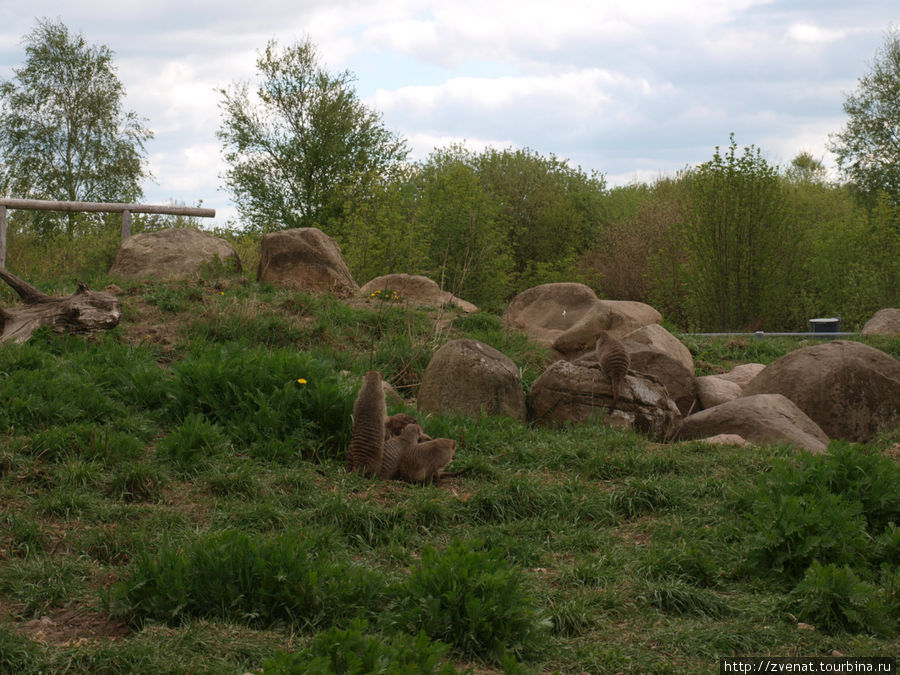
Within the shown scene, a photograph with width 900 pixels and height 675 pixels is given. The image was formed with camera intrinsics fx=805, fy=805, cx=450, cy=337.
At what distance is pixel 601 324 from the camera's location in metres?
12.3

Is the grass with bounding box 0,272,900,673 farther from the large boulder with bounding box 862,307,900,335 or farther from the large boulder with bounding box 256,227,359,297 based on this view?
the large boulder with bounding box 862,307,900,335

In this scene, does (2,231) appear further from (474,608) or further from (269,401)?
(474,608)

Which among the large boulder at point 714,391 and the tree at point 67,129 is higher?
the tree at point 67,129

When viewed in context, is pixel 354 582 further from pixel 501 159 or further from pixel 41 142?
pixel 41 142

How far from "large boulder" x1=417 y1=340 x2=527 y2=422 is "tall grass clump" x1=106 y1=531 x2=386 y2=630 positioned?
443 cm

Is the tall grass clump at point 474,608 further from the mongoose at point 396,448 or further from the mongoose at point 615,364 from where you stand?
the mongoose at point 615,364

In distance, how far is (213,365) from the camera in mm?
6883

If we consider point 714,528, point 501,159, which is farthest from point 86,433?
point 501,159

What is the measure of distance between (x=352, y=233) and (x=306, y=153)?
1124 cm

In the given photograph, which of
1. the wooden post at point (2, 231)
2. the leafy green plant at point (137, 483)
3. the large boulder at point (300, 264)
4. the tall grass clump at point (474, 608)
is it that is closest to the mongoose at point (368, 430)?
the leafy green plant at point (137, 483)

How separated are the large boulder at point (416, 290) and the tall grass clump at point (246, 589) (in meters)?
9.21

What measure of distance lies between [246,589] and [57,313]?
5965mm

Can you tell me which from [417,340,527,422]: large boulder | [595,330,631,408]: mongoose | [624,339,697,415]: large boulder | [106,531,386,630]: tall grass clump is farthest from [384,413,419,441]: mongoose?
[624,339,697,415]: large boulder

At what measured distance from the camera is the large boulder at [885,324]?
14938 mm
